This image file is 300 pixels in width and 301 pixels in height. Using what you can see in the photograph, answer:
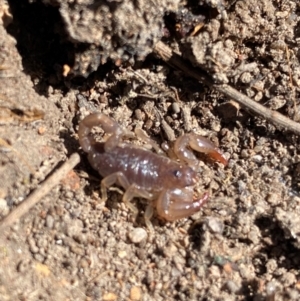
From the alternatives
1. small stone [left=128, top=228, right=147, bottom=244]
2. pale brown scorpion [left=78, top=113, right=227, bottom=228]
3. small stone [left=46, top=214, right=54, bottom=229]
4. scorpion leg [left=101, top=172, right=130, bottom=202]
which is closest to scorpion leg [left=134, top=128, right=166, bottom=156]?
pale brown scorpion [left=78, top=113, right=227, bottom=228]

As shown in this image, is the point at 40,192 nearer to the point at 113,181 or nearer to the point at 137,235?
the point at 113,181

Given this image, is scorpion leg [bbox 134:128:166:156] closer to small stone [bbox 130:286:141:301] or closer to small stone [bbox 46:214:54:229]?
small stone [bbox 46:214:54:229]

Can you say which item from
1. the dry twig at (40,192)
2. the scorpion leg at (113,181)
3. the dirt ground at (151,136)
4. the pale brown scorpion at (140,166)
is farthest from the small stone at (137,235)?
the dry twig at (40,192)

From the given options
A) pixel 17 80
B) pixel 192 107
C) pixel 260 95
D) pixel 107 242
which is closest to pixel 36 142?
pixel 17 80

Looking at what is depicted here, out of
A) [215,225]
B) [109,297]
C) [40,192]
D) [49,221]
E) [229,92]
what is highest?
[229,92]

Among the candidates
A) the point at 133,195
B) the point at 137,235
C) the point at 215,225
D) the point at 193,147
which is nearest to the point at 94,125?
the point at 133,195

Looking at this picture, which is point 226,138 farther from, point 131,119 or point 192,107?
point 131,119
